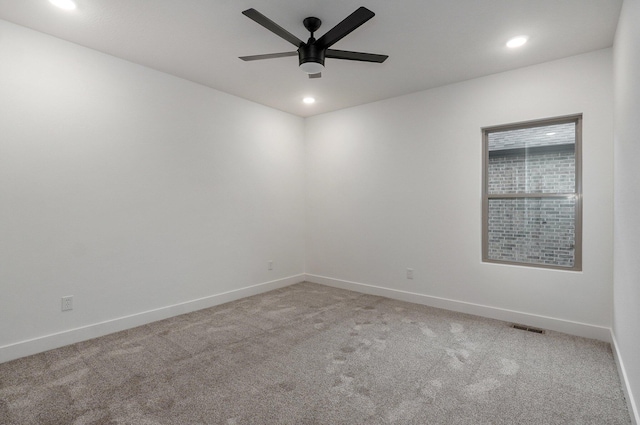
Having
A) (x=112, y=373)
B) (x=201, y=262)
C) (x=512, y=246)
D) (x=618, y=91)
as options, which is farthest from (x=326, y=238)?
(x=618, y=91)

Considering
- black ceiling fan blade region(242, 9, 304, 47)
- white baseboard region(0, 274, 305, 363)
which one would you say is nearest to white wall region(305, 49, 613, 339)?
white baseboard region(0, 274, 305, 363)

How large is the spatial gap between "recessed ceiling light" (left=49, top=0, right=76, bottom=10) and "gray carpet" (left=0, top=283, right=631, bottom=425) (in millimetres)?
2737

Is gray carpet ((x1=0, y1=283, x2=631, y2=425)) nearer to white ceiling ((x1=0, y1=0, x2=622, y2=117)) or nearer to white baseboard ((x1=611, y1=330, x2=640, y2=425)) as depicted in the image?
white baseboard ((x1=611, y1=330, x2=640, y2=425))

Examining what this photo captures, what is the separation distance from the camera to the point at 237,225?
4375 millimetres

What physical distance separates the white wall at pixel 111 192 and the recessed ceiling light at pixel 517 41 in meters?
3.14

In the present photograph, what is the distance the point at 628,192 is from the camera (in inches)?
81.0

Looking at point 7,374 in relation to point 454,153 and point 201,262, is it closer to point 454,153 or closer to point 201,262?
point 201,262

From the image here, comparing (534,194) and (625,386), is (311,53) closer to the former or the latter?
(534,194)

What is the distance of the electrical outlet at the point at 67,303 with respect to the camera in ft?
9.45

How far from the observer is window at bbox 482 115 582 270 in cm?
328

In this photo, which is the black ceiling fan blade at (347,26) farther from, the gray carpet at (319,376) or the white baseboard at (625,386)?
the white baseboard at (625,386)

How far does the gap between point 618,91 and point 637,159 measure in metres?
1.16

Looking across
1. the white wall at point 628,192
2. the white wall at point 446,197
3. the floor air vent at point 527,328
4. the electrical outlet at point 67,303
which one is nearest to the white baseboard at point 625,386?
the white wall at point 628,192

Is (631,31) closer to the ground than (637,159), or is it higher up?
higher up
